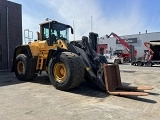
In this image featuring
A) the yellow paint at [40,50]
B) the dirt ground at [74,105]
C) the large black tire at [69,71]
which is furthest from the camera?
the yellow paint at [40,50]

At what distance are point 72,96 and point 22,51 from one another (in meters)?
5.43

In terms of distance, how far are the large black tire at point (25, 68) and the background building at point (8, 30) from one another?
7008 millimetres

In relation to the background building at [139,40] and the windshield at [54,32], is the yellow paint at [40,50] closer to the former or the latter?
the windshield at [54,32]

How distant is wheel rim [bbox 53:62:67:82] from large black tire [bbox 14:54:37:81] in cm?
227

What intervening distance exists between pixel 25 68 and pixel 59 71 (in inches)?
103

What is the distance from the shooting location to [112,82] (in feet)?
26.6

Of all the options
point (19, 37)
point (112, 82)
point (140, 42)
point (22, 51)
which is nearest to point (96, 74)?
point (112, 82)

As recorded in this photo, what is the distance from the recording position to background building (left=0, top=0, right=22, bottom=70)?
1789 cm

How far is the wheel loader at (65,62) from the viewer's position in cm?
786

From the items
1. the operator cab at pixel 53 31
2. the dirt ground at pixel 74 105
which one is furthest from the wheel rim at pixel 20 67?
the dirt ground at pixel 74 105

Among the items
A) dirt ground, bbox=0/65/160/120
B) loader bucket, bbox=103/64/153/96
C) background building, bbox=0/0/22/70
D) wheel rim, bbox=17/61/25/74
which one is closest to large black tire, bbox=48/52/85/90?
dirt ground, bbox=0/65/160/120

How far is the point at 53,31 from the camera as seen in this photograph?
33.3ft

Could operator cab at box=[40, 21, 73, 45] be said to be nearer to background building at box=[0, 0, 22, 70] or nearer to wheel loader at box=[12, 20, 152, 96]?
wheel loader at box=[12, 20, 152, 96]

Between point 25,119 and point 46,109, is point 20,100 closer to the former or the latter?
point 46,109
